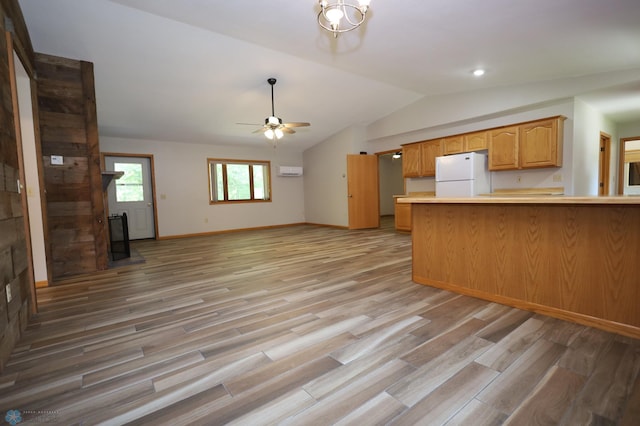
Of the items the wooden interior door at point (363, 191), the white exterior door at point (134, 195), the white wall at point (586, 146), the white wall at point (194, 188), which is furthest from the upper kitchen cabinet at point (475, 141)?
the white exterior door at point (134, 195)

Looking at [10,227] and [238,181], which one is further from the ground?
[238,181]

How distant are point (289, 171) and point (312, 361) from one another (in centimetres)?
761

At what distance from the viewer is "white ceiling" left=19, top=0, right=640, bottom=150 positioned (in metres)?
2.96

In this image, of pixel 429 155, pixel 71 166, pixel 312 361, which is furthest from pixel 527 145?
pixel 71 166

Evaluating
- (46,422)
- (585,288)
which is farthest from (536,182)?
(46,422)

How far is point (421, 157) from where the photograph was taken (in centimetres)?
660

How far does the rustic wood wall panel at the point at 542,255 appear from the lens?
2.00 m

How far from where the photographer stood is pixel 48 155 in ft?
12.4

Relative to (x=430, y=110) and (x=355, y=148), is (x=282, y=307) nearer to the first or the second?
(x=430, y=110)

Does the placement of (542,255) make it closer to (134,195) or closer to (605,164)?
(605,164)

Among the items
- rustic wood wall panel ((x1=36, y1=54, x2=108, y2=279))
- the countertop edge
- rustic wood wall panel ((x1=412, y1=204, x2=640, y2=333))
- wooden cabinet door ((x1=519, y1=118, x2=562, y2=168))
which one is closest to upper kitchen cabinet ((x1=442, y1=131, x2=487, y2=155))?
wooden cabinet door ((x1=519, y1=118, x2=562, y2=168))

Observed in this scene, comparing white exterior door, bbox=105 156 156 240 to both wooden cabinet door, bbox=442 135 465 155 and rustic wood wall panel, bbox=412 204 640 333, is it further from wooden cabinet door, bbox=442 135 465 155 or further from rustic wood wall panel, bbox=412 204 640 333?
wooden cabinet door, bbox=442 135 465 155

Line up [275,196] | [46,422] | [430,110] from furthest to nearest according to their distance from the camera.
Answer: [275,196] < [430,110] < [46,422]

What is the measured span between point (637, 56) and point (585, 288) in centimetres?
321
